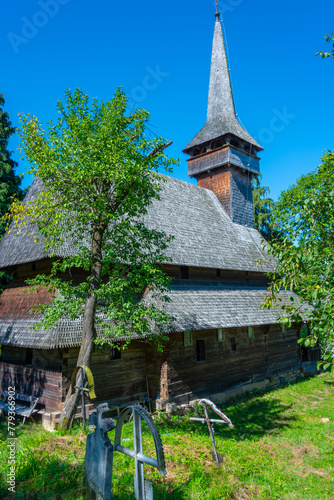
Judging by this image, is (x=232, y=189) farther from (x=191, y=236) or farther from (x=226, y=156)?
(x=191, y=236)

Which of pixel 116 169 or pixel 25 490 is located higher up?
pixel 116 169

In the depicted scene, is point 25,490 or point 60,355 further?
point 60,355

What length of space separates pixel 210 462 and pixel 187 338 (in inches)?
240

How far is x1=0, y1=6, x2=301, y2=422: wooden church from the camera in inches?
428

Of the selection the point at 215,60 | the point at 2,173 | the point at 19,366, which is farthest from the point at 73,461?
the point at 215,60

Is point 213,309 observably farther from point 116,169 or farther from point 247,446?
point 116,169

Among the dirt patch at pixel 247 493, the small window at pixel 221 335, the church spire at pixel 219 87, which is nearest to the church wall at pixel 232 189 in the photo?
the church spire at pixel 219 87

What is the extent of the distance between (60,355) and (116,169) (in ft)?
19.3

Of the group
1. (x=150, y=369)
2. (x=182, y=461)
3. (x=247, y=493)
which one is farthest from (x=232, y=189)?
(x=247, y=493)

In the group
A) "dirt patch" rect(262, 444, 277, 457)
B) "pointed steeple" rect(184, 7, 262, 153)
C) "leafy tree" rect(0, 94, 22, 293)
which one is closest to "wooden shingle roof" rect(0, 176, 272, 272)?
"pointed steeple" rect(184, 7, 262, 153)

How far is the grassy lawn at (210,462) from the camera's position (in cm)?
509

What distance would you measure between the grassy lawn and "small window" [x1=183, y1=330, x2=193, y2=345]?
265 centimetres

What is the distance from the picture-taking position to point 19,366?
1167 centimetres

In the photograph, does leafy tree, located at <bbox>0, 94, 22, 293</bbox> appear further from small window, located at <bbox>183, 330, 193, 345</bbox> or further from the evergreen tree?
small window, located at <bbox>183, 330, 193, 345</bbox>
